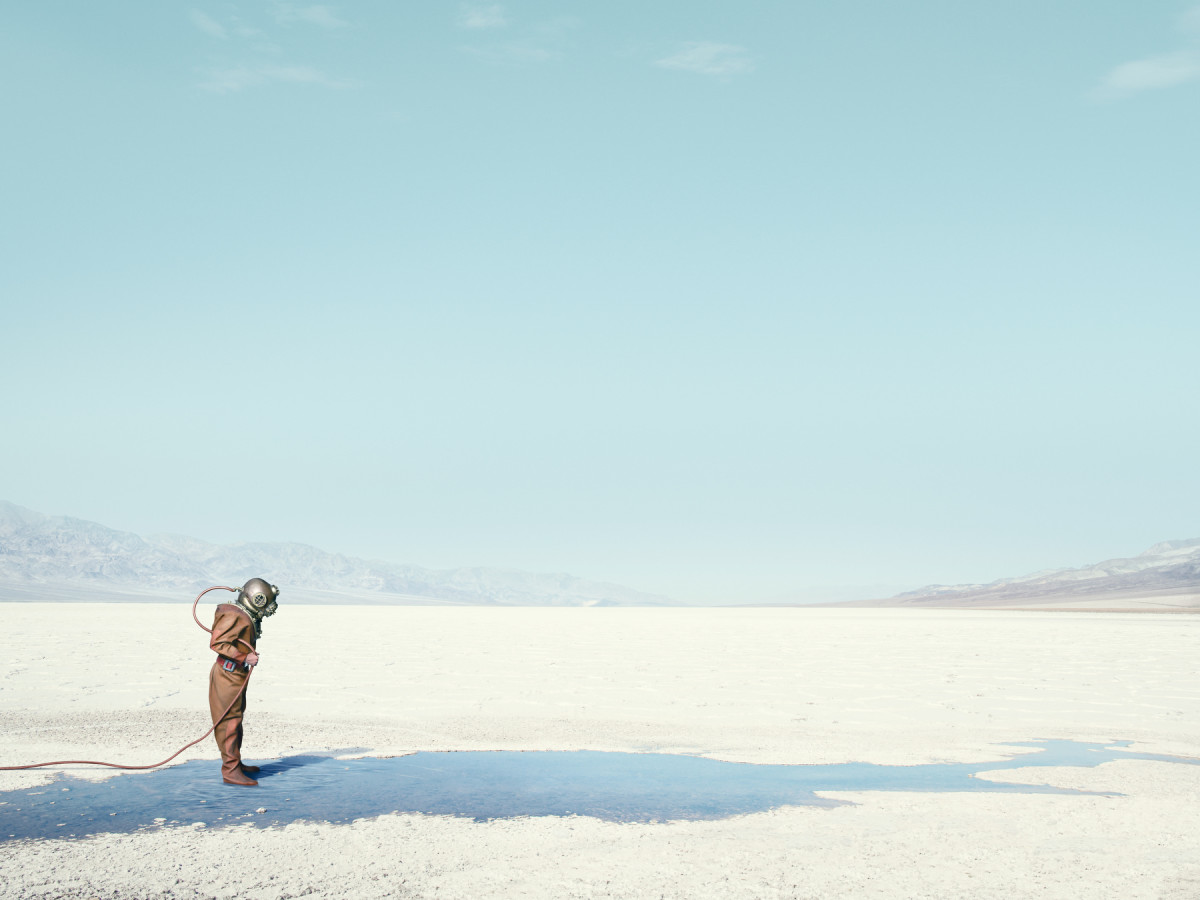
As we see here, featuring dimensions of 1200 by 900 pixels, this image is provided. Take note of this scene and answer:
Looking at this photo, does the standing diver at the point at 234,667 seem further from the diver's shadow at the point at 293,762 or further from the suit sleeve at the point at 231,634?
the diver's shadow at the point at 293,762

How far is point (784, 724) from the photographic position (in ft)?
36.2

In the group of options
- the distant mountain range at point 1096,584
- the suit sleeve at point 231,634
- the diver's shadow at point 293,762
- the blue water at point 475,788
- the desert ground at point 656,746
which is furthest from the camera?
the distant mountain range at point 1096,584

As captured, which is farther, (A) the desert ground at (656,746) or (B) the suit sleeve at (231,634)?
(B) the suit sleeve at (231,634)

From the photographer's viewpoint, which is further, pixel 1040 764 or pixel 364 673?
pixel 364 673

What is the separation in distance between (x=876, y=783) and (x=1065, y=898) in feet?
9.47

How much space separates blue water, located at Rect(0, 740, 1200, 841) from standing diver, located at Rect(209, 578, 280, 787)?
22cm

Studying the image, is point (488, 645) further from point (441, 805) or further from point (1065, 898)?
point (1065, 898)

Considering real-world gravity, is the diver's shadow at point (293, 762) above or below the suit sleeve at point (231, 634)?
below

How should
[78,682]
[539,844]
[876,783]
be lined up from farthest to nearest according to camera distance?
1. [78,682]
2. [876,783]
3. [539,844]

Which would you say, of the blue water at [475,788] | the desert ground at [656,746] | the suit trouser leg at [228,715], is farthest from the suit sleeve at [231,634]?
the desert ground at [656,746]

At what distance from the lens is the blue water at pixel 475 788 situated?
6602 mm

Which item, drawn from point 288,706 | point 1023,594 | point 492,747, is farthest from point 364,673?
point 1023,594

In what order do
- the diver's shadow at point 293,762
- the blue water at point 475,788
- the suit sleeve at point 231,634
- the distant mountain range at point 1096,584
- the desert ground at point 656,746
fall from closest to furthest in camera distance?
the desert ground at point 656,746 < the blue water at point 475,788 < the suit sleeve at point 231,634 < the diver's shadow at point 293,762 < the distant mountain range at point 1096,584

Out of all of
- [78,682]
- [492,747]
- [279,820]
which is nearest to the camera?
[279,820]
